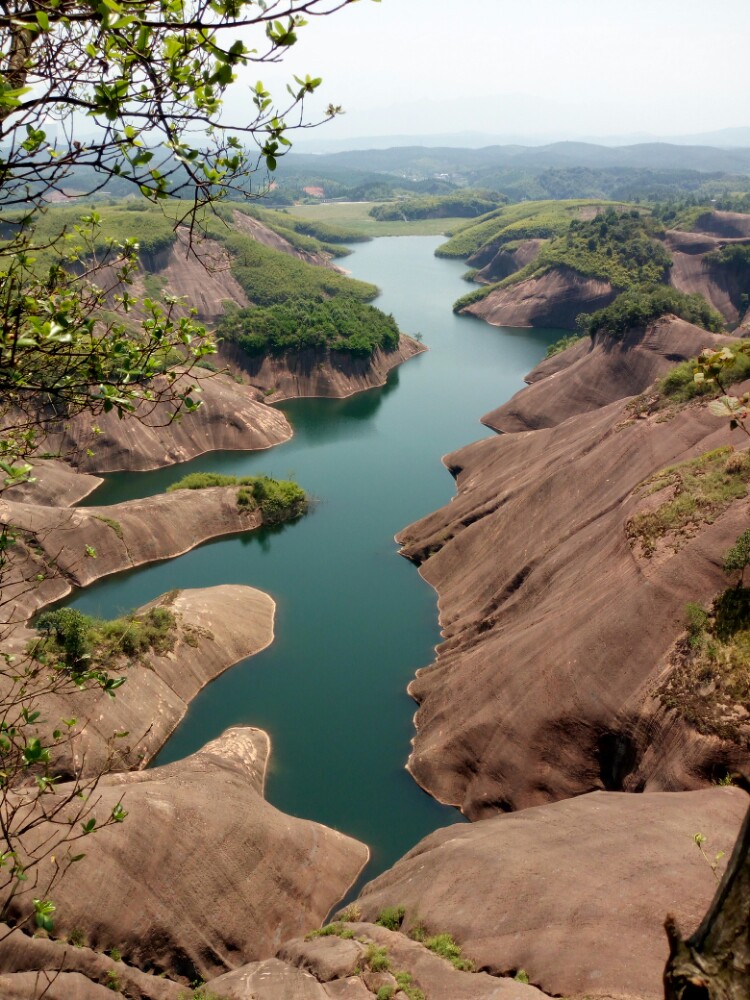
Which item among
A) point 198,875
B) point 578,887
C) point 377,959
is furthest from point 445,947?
point 198,875

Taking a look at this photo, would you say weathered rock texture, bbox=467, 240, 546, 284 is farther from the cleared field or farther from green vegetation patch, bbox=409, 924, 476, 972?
green vegetation patch, bbox=409, 924, 476, 972

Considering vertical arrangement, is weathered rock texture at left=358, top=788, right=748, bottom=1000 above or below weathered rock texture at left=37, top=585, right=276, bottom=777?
above

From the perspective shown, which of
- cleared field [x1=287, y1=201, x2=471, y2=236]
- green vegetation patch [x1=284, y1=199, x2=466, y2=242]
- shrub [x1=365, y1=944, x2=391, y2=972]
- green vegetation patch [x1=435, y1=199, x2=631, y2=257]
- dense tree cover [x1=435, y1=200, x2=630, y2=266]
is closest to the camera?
shrub [x1=365, y1=944, x2=391, y2=972]

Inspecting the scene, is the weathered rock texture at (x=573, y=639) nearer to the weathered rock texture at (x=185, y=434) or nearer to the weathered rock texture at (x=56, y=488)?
the weathered rock texture at (x=56, y=488)

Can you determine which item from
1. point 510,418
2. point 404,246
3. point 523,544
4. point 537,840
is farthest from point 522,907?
point 404,246

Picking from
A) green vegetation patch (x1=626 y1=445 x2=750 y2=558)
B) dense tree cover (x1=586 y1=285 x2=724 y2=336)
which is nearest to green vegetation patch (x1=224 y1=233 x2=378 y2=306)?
dense tree cover (x1=586 y1=285 x2=724 y2=336)

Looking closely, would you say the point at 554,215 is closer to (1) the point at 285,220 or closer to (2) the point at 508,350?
(1) the point at 285,220

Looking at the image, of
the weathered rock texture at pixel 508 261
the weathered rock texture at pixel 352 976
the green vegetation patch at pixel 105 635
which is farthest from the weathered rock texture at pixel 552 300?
the weathered rock texture at pixel 352 976
